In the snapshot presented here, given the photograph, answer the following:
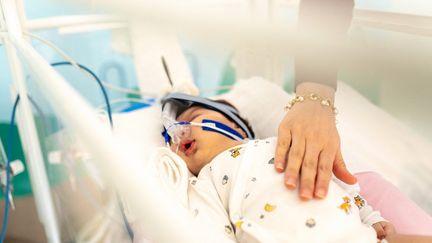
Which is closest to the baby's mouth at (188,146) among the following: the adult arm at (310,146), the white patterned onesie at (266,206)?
the white patterned onesie at (266,206)

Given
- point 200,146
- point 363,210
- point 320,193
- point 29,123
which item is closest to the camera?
point 320,193

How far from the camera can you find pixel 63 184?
1062 mm

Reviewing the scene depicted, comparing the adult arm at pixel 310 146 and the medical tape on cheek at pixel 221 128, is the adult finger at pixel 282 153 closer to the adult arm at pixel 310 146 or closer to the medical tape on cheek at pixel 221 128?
the adult arm at pixel 310 146

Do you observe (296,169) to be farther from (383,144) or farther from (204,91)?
(204,91)

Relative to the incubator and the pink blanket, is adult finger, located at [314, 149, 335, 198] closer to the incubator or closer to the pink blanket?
the incubator

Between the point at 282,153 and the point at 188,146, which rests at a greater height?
the point at 282,153

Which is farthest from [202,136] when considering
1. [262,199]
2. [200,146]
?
[262,199]

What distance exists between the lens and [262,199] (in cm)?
76

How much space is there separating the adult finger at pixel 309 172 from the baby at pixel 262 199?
0.05 m

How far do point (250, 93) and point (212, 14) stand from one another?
47.2 inches

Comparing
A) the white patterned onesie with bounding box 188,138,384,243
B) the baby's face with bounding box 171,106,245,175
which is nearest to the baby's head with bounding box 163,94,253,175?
the baby's face with bounding box 171,106,245,175

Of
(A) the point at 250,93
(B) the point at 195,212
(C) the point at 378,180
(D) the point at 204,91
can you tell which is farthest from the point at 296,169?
(D) the point at 204,91

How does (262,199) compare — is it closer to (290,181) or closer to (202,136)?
(290,181)

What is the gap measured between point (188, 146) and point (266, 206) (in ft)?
1.33
